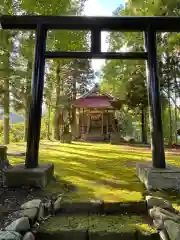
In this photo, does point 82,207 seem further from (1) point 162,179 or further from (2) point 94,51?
(2) point 94,51

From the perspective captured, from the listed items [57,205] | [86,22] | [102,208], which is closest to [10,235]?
[57,205]

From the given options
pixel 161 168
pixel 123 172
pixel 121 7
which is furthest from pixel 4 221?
pixel 121 7

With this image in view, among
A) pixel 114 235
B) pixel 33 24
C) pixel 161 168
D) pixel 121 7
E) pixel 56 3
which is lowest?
pixel 114 235

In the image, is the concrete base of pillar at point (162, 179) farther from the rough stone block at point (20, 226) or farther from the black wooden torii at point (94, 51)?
the rough stone block at point (20, 226)

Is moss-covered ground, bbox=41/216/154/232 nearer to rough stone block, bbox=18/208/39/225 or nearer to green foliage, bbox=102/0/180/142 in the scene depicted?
rough stone block, bbox=18/208/39/225

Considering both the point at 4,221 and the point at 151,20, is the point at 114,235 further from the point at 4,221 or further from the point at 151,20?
the point at 151,20

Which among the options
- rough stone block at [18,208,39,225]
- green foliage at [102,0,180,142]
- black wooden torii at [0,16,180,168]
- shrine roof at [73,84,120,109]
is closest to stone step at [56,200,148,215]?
rough stone block at [18,208,39,225]

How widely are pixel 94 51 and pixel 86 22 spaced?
573 millimetres

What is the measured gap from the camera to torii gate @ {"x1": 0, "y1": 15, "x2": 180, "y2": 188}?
4238 millimetres

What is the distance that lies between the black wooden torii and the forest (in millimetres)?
2968

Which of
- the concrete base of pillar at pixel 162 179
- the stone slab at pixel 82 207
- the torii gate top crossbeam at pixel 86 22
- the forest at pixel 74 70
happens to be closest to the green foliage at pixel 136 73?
the forest at pixel 74 70

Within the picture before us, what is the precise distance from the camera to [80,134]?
20.7 meters

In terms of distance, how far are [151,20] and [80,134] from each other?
16.8m

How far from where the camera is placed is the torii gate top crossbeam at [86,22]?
169 inches
